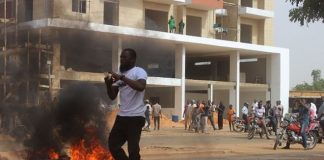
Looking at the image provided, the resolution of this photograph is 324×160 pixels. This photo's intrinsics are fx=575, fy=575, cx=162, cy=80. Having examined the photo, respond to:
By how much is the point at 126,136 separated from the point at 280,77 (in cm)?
3963

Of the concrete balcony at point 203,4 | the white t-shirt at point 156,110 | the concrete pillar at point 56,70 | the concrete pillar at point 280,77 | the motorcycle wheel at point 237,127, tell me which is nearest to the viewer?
the concrete pillar at point 56,70

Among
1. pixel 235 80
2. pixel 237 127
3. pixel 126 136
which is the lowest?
pixel 237 127

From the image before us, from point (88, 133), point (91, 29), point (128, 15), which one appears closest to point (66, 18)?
point (91, 29)

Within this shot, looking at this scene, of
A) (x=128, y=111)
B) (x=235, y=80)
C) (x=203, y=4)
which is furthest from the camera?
(x=235, y=80)

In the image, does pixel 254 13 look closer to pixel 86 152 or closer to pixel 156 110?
pixel 156 110

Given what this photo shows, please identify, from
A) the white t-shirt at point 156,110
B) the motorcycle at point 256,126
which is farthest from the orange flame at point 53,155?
the white t-shirt at point 156,110

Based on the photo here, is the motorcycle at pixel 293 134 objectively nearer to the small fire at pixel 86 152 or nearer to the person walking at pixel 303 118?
the person walking at pixel 303 118

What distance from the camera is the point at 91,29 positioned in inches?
327

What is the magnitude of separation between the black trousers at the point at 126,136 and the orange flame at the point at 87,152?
1548 mm

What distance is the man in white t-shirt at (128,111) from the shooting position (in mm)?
6285

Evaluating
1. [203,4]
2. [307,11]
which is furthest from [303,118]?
[203,4]

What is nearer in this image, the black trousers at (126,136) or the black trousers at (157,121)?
the black trousers at (126,136)

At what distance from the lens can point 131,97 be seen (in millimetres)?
6359

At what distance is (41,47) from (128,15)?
4.48 feet
